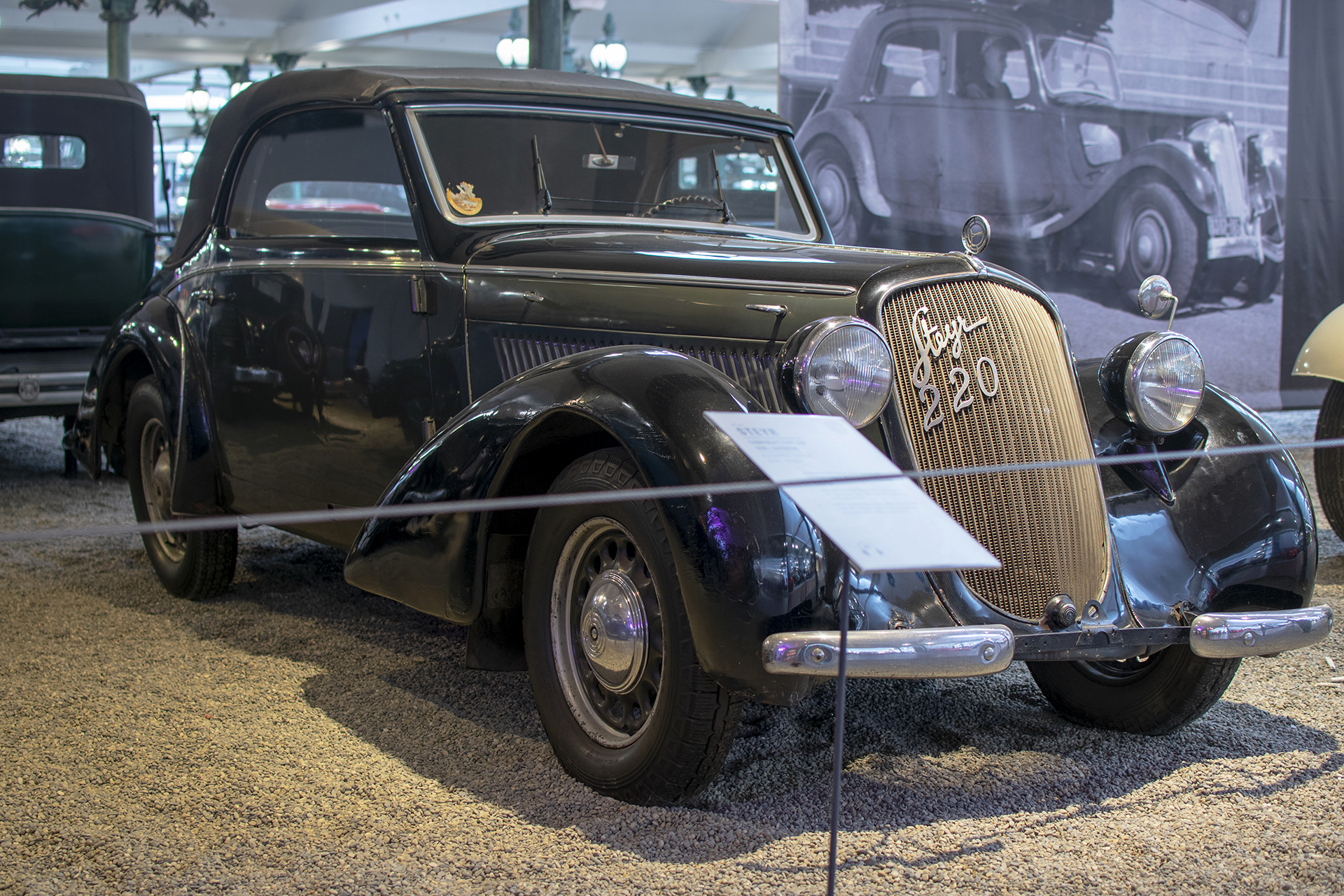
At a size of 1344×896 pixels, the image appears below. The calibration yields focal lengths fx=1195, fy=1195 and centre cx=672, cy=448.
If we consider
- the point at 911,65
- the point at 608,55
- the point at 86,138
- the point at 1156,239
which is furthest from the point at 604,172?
the point at 608,55

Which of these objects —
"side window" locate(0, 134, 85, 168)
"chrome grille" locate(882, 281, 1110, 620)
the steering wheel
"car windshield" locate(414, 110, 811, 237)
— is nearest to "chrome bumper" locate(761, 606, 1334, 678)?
"chrome grille" locate(882, 281, 1110, 620)

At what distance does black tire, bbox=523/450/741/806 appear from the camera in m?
2.16

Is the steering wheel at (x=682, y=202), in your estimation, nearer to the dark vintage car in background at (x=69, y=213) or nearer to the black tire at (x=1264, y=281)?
the dark vintage car in background at (x=69, y=213)

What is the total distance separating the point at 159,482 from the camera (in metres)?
4.18

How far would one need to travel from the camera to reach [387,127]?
10.7 ft

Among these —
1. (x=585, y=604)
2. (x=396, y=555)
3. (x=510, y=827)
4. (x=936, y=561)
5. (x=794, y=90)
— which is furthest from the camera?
(x=794, y=90)

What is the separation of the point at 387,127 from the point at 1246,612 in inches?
95.3

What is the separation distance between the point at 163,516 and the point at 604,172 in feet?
6.67

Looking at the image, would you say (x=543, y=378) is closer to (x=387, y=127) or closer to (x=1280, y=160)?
(x=387, y=127)

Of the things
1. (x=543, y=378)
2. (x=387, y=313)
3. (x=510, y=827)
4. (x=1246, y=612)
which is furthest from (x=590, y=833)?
(x=387, y=313)

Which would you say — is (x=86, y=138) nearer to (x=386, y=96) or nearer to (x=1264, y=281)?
(x=386, y=96)

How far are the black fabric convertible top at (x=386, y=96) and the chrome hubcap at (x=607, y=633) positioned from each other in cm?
151

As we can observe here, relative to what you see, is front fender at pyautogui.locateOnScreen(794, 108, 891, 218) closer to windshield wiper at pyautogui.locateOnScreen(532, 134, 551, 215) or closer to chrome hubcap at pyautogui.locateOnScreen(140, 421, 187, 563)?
windshield wiper at pyautogui.locateOnScreen(532, 134, 551, 215)

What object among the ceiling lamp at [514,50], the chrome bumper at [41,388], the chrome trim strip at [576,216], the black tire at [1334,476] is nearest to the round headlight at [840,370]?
the chrome trim strip at [576,216]
